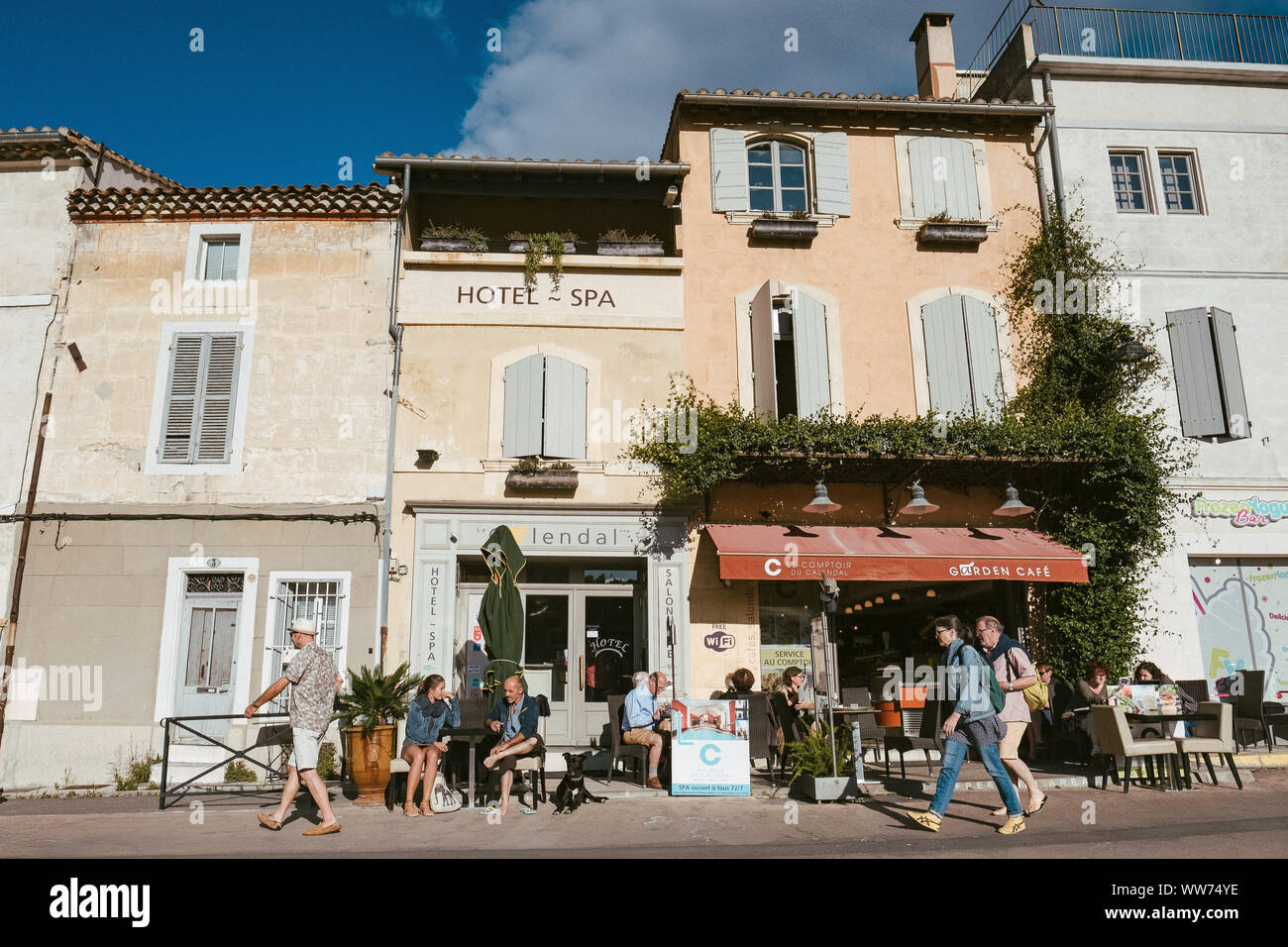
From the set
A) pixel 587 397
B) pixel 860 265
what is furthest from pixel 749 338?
pixel 587 397

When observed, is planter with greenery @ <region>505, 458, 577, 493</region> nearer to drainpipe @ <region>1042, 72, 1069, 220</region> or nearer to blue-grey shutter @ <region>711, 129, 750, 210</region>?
blue-grey shutter @ <region>711, 129, 750, 210</region>

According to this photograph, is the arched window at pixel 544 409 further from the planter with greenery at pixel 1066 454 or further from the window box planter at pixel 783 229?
the window box planter at pixel 783 229

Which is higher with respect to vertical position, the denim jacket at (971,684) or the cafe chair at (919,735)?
the denim jacket at (971,684)

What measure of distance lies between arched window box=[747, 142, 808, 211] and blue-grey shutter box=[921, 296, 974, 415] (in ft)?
8.43

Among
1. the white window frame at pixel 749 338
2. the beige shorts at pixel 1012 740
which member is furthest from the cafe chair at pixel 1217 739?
the white window frame at pixel 749 338

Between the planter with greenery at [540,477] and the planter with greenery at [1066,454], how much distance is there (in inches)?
36.7

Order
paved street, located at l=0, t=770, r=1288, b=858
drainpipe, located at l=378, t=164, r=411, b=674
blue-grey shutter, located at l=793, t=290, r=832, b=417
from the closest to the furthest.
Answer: paved street, located at l=0, t=770, r=1288, b=858 → drainpipe, located at l=378, t=164, r=411, b=674 → blue-grey shutter, located at l=793, t=290, r=832, b=417

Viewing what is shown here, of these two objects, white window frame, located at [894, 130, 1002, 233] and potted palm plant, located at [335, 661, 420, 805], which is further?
white window frame, located at [894, 130, 1002, 233]

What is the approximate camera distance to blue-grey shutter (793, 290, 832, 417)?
498 inches

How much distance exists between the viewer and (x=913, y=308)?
43.4 ft

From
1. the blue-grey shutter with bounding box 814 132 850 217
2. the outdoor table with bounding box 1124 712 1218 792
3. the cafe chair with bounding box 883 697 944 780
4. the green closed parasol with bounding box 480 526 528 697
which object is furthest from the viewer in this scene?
the blue-grey shutter with bounding box 814 132 850 217

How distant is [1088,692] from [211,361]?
11997 mm

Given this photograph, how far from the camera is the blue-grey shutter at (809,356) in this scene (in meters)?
12.6

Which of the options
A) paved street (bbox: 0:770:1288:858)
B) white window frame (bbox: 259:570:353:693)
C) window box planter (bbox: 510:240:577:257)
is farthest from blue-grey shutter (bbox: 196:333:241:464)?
paved street (bbox: 0:770:1288:858)
